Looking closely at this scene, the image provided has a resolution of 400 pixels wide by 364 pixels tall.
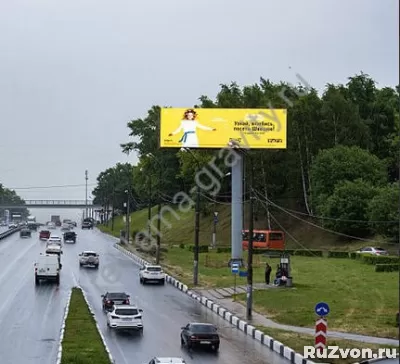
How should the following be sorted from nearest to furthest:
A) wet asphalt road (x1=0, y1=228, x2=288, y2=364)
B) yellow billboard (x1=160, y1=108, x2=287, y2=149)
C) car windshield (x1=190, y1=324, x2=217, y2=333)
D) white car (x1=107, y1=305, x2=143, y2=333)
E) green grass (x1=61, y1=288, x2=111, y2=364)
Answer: green grass (x1=61, y1=288, x2=111, y2=364) < wet asphalt road (x1=0, y1=228, x2=288, y2=364) < car windshield (x1=190, y1=324, x2=217, y2=333) < white car (x1=107, y1=305, x2=143, y2=333) < yellow billboard (x1=160, y1=108, x2=287, y2=149)

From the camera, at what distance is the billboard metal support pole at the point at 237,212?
6506cm

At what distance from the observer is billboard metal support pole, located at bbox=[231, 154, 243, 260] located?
213ft

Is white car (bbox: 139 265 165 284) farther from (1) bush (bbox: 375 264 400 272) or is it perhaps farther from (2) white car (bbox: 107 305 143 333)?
(2) white car (bbox: 107 305 143 333)

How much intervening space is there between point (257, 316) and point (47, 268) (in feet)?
71.3

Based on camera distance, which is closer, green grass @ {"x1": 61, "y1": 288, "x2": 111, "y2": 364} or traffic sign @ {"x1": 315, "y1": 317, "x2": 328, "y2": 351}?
green grass @ {"x1": 61, "y1": 288, "x2": 111, "y2": 364}

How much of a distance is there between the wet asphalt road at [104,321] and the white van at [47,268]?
0.93m

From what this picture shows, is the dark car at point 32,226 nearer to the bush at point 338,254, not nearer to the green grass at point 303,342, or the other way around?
the bush at point 338,254

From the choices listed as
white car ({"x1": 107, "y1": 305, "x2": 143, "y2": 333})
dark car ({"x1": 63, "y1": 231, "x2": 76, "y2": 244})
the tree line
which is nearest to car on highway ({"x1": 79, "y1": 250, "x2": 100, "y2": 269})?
the tree line

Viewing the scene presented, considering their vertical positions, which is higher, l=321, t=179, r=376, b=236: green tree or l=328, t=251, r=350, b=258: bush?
l=321, t=179, r=376, b=236: green tree

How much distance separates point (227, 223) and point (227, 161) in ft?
90.0

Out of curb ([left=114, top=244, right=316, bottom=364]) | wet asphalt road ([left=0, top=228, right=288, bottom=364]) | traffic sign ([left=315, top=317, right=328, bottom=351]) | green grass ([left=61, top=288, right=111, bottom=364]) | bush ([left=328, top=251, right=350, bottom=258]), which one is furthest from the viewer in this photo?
bush ([left=328, top=251, right=350, bottom=258])

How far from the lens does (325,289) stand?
44.1m

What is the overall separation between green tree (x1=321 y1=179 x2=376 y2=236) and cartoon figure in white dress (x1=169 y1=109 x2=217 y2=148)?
1753 centimetres

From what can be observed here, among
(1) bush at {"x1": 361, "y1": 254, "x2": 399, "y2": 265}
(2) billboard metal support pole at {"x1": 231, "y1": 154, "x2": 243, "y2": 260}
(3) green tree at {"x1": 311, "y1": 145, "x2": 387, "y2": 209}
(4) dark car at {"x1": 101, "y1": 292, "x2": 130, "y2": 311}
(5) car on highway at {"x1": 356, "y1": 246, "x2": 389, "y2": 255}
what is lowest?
(4) dark car at {"x1": 101, "y1": 292, "x2": 130, "y2": 311}
